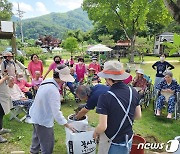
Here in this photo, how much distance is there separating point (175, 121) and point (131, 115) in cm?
346

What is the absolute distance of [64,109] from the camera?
6.15m

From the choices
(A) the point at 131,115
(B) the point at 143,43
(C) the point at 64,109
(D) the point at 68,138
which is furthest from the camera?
(B) the point at 143,43

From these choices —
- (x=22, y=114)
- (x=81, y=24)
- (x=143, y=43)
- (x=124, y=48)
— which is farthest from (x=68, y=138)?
(x=81, y=24)

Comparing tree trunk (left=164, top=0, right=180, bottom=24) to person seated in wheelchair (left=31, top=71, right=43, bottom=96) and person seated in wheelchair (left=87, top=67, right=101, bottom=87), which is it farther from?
person seated in wheelchair (left=31, top=71, right=43, bottom=96)

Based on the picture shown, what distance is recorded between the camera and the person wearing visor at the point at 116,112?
83.8 inches

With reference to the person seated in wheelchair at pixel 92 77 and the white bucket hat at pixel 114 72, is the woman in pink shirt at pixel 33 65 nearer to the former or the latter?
the person seated in wheelchair at pixel 92 77

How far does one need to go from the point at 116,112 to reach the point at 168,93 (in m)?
3.61

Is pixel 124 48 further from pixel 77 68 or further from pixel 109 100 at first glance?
pixel 109 100

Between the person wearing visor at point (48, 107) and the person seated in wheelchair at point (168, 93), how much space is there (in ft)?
9.85

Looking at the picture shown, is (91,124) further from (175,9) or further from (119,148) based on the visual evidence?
(175,9)

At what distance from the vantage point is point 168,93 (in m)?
5.38

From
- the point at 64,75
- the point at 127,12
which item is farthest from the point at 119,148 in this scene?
the point at 127,12

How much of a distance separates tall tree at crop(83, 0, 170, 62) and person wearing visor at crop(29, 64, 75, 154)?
19513mm

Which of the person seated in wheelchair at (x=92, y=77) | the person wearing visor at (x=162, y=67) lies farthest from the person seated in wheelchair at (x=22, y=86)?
the person wearing visor at (x=162, y=67)
